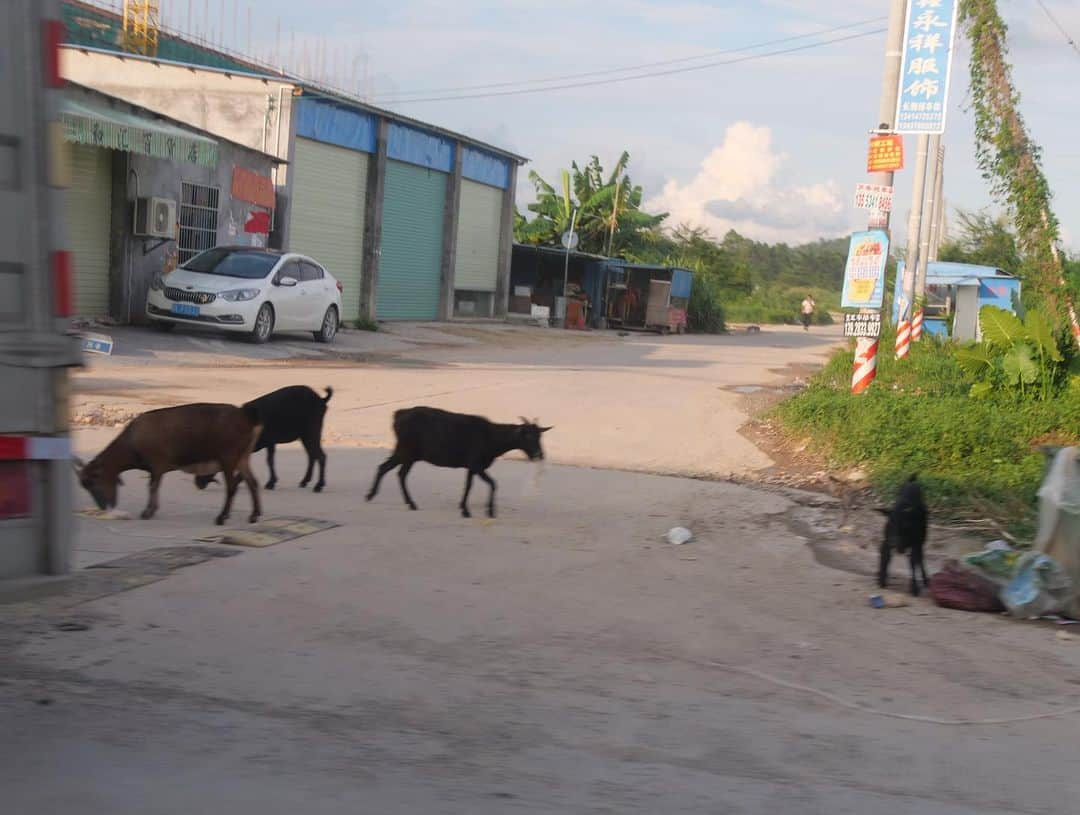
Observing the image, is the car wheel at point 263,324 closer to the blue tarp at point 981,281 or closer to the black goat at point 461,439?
the black goat at point 461,439

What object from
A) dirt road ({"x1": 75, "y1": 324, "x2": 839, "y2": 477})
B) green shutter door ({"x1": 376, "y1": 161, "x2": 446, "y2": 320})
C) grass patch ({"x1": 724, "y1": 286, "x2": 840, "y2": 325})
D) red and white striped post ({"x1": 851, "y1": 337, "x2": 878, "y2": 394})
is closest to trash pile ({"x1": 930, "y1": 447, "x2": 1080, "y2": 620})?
dirt road ({"x1": 75, "y1": 324, "x2": 839, "y2": 477})

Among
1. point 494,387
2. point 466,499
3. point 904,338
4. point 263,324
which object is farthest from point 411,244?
point 466,499

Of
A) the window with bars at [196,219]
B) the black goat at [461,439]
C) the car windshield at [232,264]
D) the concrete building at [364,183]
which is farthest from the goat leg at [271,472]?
the concrete building at [364,183]

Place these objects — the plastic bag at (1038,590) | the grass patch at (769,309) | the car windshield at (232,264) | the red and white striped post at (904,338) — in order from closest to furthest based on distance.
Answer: the plastic bag at (1038,590) < the car windshield at (232,264) < the red and white striped post at (904,338) < the grass patch at (769,309)

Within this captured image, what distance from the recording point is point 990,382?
15.1 metres

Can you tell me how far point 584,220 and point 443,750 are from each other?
46332 millimetres

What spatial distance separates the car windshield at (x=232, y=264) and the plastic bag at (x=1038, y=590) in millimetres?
15901

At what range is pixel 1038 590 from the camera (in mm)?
7121

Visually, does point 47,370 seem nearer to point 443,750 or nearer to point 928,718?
point 443,750

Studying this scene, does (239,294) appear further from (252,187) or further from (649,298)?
(649,298)

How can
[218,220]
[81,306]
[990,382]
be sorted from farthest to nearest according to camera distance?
[218,220] → [81,306] → [990,382]

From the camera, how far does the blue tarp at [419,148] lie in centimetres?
3138

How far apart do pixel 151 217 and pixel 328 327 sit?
4.11m

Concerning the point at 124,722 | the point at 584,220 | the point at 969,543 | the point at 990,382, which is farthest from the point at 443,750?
the point at 584,220
